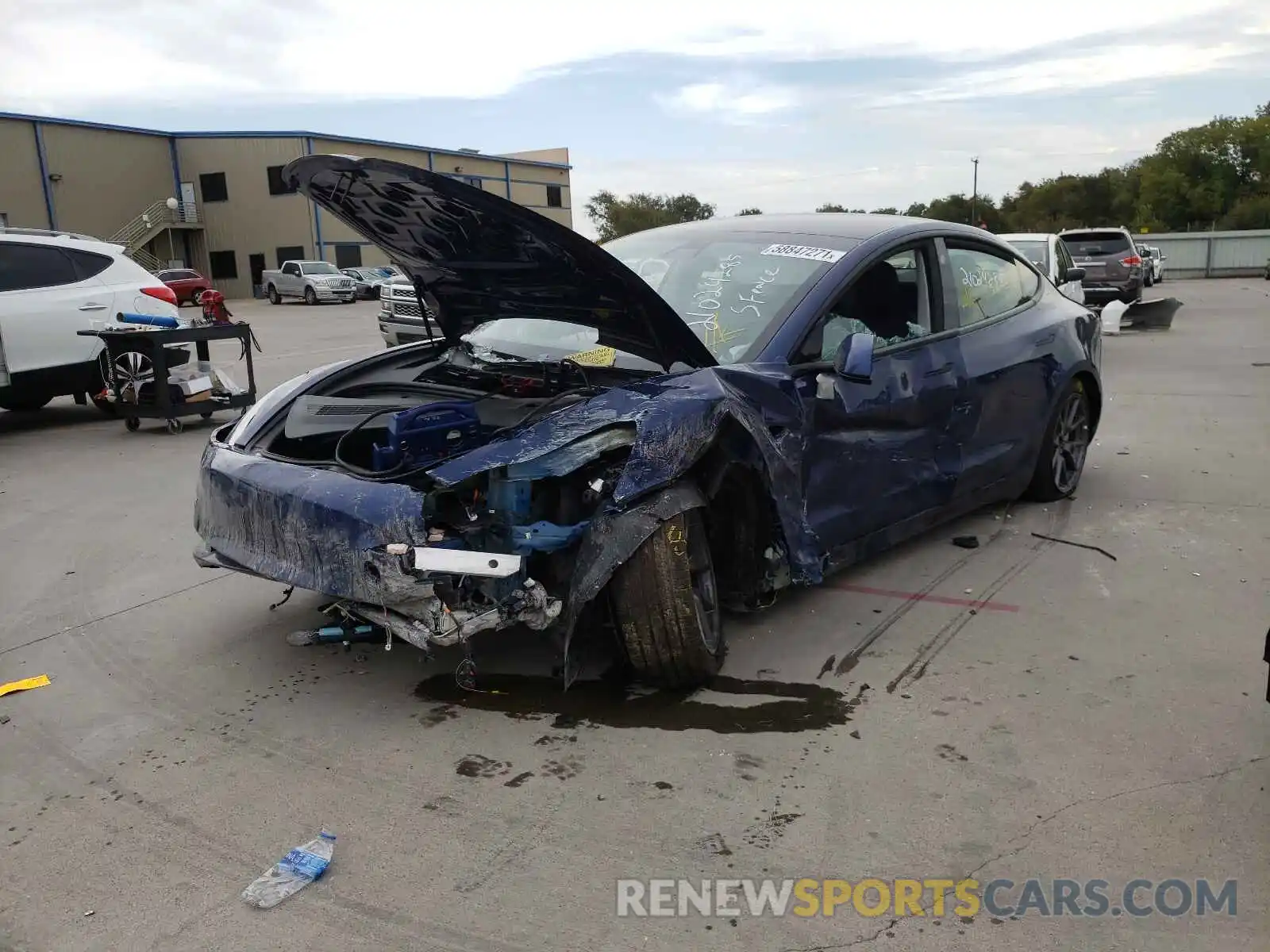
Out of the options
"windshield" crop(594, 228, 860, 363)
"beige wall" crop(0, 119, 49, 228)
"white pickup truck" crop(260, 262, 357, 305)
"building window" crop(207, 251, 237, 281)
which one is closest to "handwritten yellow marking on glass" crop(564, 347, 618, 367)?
"windshield" crop(594, 228, 860, 363)

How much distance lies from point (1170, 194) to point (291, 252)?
5020 cm

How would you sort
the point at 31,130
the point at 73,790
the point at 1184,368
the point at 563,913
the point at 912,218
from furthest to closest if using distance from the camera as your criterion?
the point at 31,130, the point at 1184,368, the point at 912,218, the point at 73,790, the point at 563,913

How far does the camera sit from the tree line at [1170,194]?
58.5 m

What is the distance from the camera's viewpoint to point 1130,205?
6631 centimetres

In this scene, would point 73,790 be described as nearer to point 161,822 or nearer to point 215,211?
point 161,822

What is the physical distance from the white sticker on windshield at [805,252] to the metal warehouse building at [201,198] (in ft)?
135

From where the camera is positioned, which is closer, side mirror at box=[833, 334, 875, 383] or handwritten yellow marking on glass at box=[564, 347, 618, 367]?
side mirror at box=[833, 334, 875, 383]

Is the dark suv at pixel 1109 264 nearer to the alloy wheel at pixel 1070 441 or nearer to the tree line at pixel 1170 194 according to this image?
the alloy wheel at pixel 1070 441

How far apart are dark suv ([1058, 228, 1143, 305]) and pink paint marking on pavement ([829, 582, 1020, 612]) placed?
16596mm

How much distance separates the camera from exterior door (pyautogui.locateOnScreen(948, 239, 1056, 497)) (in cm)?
490

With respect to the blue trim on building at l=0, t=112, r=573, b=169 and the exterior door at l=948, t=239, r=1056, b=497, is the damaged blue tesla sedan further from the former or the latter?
the blue trim on building at l=0, t=112, r=573, b=169

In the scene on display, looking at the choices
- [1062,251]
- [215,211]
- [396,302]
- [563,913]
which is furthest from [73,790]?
[215,211]

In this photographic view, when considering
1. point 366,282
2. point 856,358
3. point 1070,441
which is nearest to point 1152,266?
point 1070,441

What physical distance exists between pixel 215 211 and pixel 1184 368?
47869 millimetres
